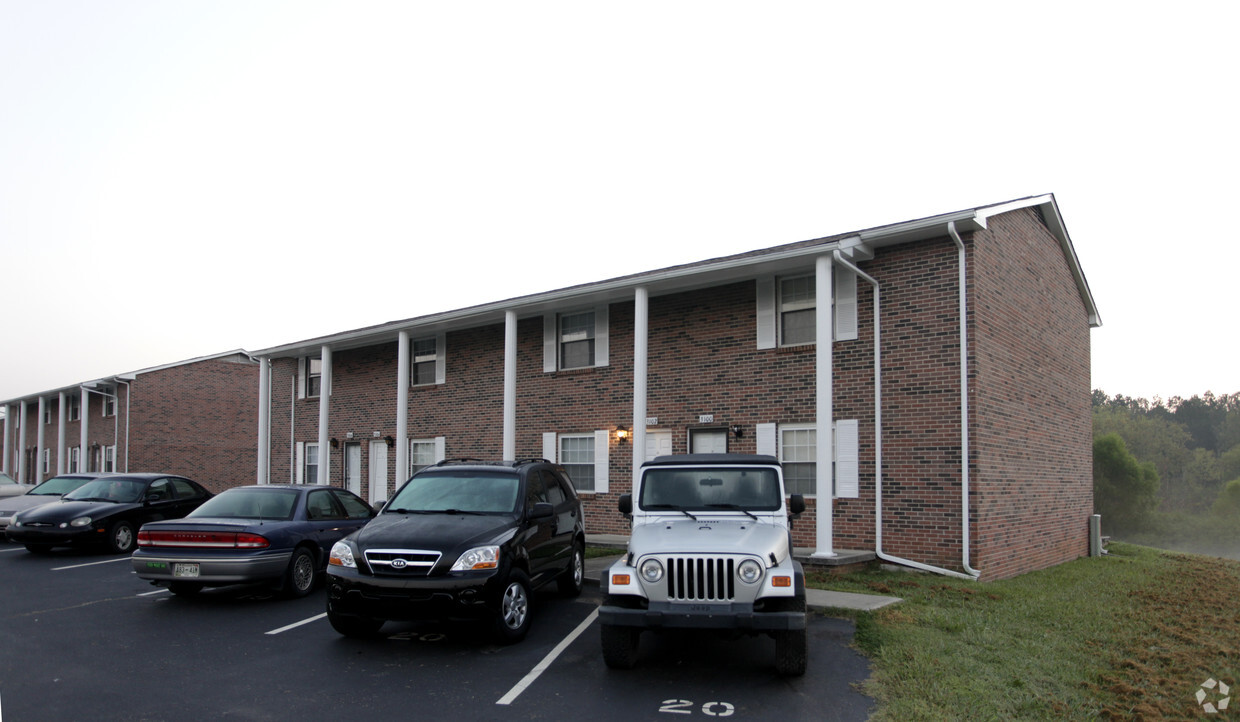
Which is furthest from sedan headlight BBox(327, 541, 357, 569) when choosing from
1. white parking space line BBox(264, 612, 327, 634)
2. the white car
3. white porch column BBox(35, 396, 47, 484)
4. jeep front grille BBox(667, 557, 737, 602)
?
white porch column BBox(35, 396, 47, 484)

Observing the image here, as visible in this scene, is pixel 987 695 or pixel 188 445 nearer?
pixel 987 695

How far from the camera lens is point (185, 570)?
29.7ft

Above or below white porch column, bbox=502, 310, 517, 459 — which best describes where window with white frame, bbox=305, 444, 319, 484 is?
below

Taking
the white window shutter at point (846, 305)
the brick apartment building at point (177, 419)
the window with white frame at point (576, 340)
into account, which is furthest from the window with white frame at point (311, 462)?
the white window shutter at point (846, 305)

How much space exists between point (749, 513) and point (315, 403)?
58.7 feet

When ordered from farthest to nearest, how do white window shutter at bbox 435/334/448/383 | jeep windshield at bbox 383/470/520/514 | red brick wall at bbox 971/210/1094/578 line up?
1. white window shutter at bbox 435/334/448/383
2. red brick wall at bbox 971/210/1094/578
3. jeep windshield at bbox 383/470/520/514

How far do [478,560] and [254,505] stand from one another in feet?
15.1

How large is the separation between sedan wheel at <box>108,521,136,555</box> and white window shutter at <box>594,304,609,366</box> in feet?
29.1

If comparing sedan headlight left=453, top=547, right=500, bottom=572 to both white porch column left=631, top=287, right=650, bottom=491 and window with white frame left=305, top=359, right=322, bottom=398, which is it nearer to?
white porch column left=631, top=287, right=650, bottom=491

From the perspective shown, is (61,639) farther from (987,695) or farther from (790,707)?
(987,695)

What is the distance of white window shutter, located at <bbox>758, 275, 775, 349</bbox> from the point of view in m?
13.8

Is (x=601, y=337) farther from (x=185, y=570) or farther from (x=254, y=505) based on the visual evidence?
(x=185, y=570)

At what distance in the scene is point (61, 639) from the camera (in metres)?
7.68

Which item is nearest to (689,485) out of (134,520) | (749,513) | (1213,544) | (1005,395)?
(749,513)
